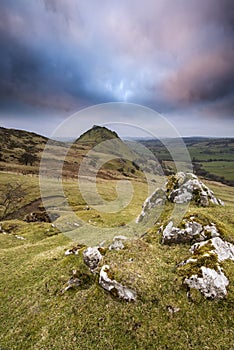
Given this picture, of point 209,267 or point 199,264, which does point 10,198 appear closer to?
point 199,264

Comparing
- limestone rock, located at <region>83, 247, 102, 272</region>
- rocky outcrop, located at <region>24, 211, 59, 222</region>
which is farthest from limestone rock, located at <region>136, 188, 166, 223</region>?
rocky outcrop, located at <region>24, 211, 59, 222</region>

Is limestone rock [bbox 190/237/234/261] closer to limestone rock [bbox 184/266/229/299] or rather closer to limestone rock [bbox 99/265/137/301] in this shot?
limestone rock [bbox 184/266/229/299]

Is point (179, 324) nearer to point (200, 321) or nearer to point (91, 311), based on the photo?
point (200, 321)

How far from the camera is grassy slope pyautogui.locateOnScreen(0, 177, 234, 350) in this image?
45.4 ft

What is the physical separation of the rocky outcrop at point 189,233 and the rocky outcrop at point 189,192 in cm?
958

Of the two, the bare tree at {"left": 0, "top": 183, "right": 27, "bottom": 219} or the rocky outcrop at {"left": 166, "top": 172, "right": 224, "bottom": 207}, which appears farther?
the bare tree at {"left": 0, "top": 183, "right": 27, "bottom": 219}

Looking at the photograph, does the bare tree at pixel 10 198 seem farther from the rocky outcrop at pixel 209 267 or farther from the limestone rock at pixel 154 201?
the rocky outcrop at pixel 209 267

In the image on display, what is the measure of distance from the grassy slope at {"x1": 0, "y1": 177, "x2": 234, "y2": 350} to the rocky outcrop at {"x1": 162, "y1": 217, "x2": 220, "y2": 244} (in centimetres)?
86

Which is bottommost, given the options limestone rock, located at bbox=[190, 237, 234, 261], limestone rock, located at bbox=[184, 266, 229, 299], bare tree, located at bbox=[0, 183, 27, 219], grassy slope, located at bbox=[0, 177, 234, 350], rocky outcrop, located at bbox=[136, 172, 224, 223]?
bare tree, located at bbox=[0, 183, 27, 219]

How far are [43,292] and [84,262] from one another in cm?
434

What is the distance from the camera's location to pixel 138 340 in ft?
45.3

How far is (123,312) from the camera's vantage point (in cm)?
1520

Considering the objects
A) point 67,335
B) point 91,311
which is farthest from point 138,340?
point 67,335

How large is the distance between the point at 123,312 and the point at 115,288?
5.51ft
